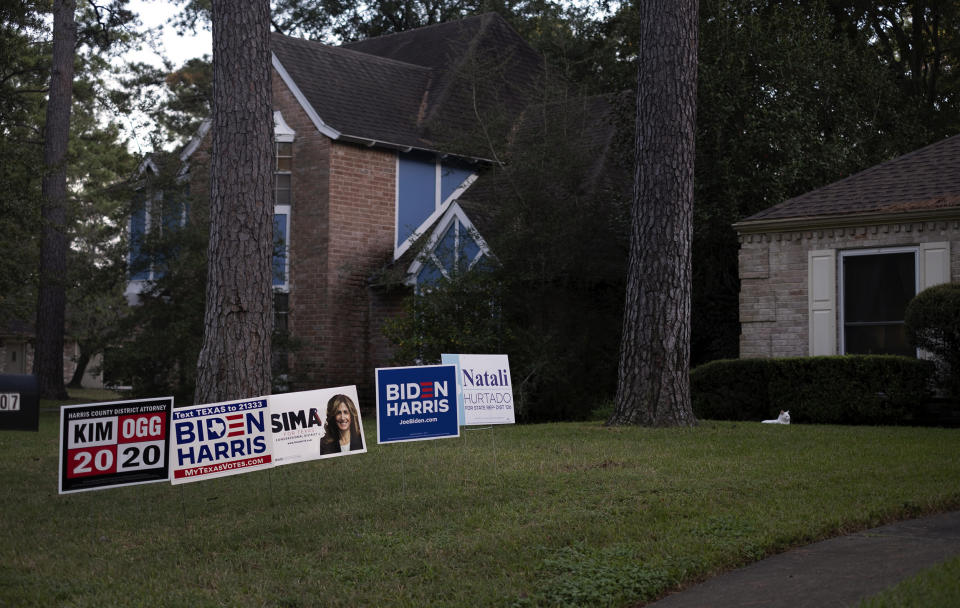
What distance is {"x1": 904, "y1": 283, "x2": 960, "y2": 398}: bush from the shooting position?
570 inches

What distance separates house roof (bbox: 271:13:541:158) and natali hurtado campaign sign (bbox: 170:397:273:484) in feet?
52.3

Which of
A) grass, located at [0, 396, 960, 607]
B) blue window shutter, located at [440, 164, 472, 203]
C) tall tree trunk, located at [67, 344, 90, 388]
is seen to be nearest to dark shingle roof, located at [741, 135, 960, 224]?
grass, located at [0, 396, 960, 607]

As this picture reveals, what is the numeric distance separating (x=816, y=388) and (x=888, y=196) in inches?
148

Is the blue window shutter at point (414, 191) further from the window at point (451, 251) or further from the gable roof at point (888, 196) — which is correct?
the gable roof at point (888, 196)

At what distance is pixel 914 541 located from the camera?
270 inches

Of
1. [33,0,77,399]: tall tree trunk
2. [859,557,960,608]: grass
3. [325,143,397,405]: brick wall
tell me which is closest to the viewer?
[859,557,960,608]: grass

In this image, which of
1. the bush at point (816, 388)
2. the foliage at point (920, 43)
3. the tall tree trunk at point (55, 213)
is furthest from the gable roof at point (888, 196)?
the tall tree trunk at point (55, 213)

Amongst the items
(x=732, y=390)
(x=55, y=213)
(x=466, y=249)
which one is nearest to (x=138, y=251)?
(x=55, y=213)

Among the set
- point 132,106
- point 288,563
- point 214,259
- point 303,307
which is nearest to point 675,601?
point 288,563

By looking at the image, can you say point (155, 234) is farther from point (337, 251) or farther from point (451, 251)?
point (451, 251)

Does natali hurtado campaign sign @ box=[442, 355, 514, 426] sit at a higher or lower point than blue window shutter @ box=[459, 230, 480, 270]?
lower

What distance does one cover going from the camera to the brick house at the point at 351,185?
24578 millimetres

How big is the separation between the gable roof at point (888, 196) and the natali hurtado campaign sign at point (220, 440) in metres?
11.8

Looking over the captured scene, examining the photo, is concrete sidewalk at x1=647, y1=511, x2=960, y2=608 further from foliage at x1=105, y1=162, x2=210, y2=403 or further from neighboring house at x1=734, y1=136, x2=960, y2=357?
foliage at x1=105, y1=162, x2=210, y2=403
